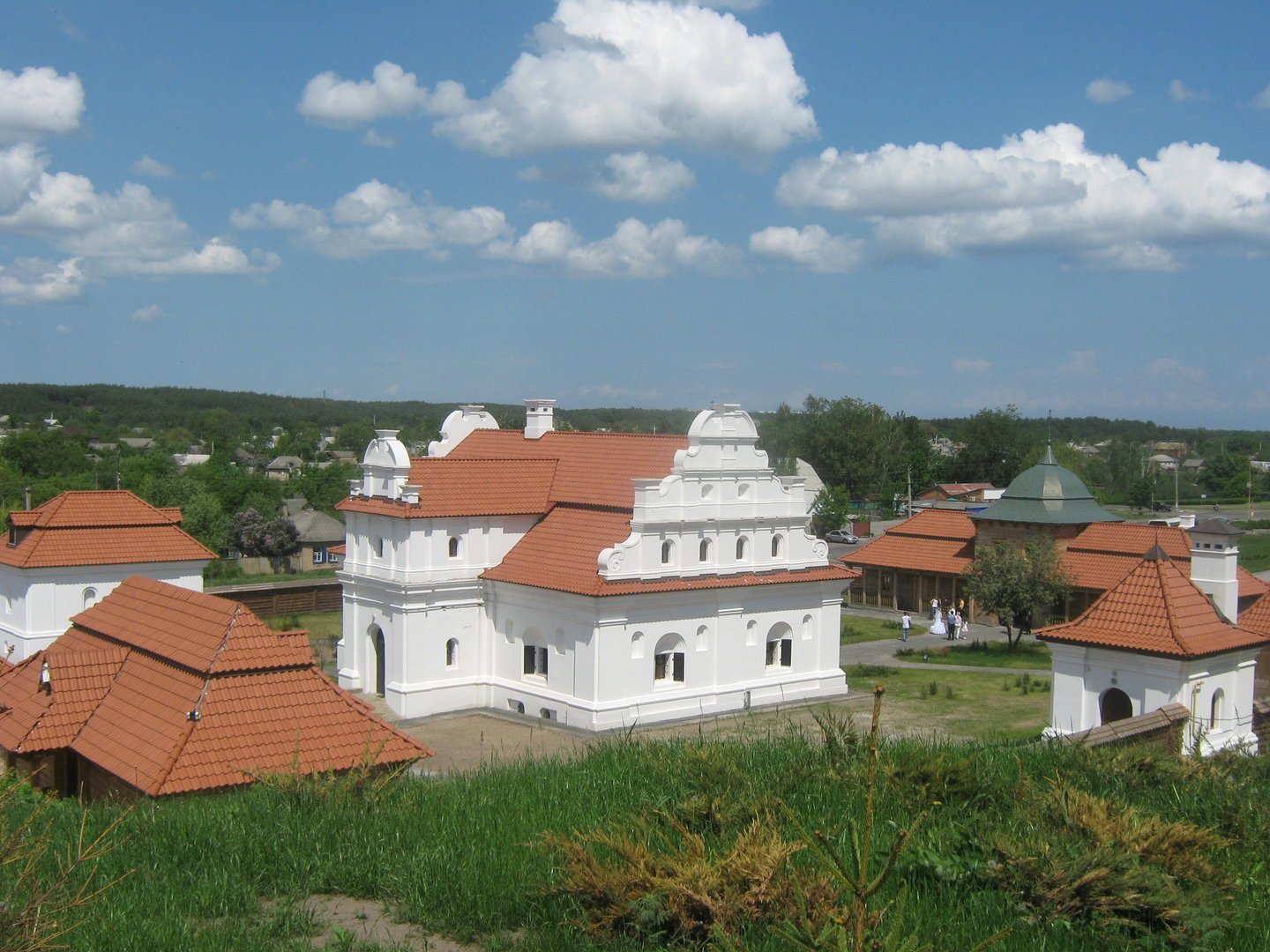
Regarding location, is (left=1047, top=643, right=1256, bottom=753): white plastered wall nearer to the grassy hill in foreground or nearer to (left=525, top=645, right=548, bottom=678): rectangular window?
the grassy hill in foreground

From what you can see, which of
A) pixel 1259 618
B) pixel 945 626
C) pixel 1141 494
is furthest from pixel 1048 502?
pixel 1141 494

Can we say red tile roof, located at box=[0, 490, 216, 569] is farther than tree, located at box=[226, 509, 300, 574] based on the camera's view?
No

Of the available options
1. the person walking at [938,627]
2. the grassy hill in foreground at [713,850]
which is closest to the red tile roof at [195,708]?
the grassy hill in foreground at [713,850]

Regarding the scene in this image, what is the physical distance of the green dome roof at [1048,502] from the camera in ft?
135

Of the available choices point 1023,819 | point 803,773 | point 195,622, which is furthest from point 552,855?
point 195,622

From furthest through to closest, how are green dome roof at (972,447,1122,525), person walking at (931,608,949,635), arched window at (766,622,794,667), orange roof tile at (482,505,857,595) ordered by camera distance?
green dome roof at (972,447,1122,525) → person walking at (931,608,949,635) → arched window at (766,622,794,667) → orange roof tile at (482,505,857,595)

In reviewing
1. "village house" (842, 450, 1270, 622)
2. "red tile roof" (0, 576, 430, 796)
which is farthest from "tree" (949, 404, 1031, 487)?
"red tile roof" (0, 576, 430, 796)

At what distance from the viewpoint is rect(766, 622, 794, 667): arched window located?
94.2ft

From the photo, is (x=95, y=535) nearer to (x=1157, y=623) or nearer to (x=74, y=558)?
(x=74, y=558)

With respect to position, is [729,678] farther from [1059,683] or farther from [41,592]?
[41,592]

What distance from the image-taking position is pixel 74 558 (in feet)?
105

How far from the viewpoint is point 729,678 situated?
27.6 meters

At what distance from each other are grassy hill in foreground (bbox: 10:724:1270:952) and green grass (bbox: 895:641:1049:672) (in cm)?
2438

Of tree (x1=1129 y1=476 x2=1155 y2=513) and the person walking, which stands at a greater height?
tree (x1=1129 y1=476 x2=1155 y2=513)
